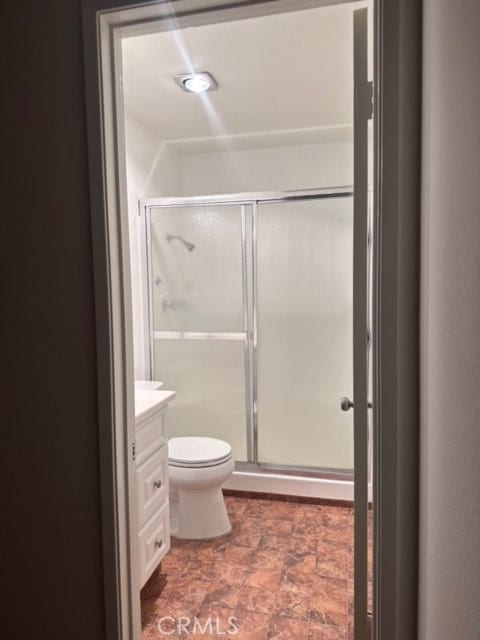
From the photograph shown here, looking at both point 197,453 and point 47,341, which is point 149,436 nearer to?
point 197,453

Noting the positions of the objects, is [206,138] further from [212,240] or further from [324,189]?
[324,189]

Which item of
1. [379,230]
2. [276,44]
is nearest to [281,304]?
[276,44]

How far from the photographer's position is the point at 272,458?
3.12m

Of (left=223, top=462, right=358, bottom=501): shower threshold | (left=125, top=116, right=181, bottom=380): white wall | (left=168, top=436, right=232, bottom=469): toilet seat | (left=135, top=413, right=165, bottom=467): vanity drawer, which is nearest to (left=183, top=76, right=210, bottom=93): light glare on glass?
(left=125, top=116, right=181, bottom=380): white wall

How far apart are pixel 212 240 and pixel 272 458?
1.56m

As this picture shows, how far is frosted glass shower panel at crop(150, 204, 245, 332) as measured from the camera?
3105 millimetres

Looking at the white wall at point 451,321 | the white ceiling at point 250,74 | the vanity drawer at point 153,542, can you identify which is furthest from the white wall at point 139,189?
the white wall at point 451,321

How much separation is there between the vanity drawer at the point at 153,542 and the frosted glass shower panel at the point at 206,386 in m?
1.09

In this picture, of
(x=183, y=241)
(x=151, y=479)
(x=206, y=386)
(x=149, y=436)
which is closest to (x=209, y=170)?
(x=183, y=241)

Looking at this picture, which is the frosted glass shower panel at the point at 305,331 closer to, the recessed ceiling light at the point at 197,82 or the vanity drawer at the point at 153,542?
the recessed ceiling light at the point at 197,82

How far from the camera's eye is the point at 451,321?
2.46 ft

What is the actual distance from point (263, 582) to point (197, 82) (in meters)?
2.47

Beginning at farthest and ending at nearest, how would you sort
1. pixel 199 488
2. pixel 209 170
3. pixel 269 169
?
pixel 209 170
pixel 269 169
pixel 199 488

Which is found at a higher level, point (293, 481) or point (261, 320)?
point (261, 320)
